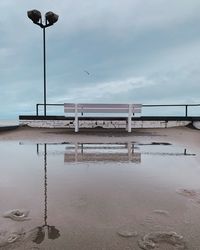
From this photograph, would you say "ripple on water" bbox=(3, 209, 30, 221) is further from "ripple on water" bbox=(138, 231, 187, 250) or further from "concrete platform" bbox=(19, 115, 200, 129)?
"concrete platform" bbox=(19, 115, 200, 129)

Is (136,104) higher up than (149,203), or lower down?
higher up

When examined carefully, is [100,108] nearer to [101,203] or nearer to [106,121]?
[106,121]

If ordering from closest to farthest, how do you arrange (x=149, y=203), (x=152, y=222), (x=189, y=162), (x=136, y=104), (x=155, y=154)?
1. (x=152, y=222)
2. (x=149, y=203)
3. (x=189, y=162)
4. (x=155, y=154)
5. (x=136, y=104)

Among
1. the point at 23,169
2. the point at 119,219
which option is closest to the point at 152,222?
the point at 119,219

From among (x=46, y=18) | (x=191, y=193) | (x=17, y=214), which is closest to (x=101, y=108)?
(x=46, y=18)

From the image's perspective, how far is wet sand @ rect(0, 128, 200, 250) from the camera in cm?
271

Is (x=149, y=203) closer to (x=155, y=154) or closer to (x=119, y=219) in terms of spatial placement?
(x=119, y=219)

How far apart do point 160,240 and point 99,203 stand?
3.70 ft

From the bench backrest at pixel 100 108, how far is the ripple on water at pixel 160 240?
10774 millimetres

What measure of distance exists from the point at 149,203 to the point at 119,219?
0.67 meters

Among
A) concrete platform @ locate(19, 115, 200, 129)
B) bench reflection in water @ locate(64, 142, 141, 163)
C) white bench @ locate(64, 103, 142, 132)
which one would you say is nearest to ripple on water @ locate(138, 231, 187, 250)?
bench reflection in water @ locate(64, 142, 141, 163)

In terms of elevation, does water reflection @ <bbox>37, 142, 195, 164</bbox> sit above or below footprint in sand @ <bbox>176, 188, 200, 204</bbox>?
above

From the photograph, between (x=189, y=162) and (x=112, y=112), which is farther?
(x=112, y=112)

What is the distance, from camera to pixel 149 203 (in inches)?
147
